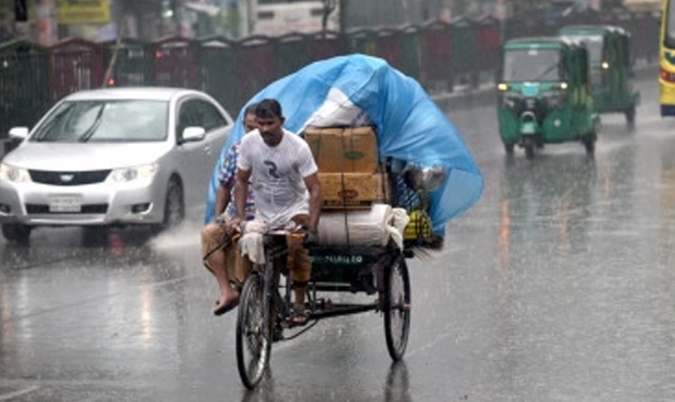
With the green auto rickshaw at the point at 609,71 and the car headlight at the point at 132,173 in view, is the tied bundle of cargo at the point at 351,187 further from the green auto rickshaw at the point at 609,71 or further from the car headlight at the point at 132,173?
the green auto rickshaw at the point at 609,71

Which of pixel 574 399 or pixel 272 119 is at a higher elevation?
pixel 272 119

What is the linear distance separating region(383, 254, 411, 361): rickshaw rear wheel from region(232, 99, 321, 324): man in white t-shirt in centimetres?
61

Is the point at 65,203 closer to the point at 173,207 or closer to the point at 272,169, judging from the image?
the point at 173,207

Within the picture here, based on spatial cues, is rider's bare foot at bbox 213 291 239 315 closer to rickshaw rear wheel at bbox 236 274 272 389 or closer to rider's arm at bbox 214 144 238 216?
rickshaw rear wheel at bbox 236 274 272 389

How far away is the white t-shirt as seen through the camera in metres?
11.2

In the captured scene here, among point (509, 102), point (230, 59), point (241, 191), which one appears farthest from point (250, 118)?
point (230, 59)

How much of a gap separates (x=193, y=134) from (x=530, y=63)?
37.7 ft

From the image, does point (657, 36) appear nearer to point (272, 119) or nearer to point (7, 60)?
point (7, 60)

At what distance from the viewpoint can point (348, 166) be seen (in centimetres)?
1190

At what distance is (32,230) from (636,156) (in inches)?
422

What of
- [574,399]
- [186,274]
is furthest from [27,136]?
[574,399]

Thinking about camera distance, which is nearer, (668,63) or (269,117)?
(269,117)

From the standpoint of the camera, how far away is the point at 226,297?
37.2 ft

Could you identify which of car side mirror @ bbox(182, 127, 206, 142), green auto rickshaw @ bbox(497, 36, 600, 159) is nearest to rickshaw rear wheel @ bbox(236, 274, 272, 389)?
car side mirror @ bbox(182, 127, 206, 142)
